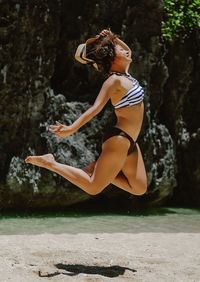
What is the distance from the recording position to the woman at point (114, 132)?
4508 mm

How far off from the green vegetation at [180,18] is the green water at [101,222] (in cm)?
312

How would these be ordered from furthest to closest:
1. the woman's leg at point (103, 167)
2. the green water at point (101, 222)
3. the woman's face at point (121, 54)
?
the green water at point (101, 222), the woman's face at point (121, 54), the woman's leg at point (103, 167)

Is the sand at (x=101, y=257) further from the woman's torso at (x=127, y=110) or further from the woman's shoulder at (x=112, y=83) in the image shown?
the woman's shoulder at (x=112, y=83)

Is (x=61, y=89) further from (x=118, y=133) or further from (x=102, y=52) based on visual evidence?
(x=118, y=133)

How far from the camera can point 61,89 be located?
952 cm

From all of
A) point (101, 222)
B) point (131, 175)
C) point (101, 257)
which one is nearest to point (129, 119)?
point (131, 175)

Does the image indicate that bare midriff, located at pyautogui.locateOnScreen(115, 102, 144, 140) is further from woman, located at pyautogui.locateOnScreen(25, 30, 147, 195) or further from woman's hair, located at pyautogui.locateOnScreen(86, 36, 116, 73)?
woman's hair, located at pyautogui.locateOnScreen(86, 36, 116, 73)

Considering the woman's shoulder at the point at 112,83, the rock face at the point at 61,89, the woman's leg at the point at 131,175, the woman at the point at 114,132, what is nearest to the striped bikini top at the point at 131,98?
the woman at the point at 114,132

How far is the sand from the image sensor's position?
15.1 ft

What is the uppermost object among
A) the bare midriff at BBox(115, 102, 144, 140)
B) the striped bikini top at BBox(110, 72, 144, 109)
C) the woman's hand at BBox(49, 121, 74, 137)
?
the striped bikini top at BBox(110, 72, 144, 109)

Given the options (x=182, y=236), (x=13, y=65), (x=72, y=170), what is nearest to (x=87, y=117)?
(x=72, y=170)

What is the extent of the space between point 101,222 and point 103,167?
4113 mm

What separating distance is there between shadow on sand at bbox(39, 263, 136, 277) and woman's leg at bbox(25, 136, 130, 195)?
692 millimetres

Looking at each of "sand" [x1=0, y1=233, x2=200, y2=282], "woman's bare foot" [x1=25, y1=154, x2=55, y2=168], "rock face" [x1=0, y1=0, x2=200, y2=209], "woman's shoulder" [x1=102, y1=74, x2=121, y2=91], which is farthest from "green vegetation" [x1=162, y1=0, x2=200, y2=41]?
"woman's bare foot" [x1=25, y1=154, x2=55, y2=168]
